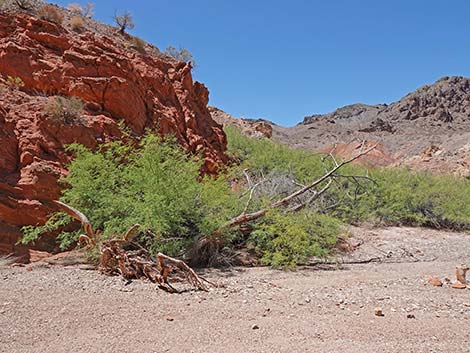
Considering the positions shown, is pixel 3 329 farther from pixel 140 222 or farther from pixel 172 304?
pixel 140 222

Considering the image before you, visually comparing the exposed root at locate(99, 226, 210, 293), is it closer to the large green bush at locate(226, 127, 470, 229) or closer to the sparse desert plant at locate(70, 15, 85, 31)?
the large green bush at locate(226, 127, 470, 229)

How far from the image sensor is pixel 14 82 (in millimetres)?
9086

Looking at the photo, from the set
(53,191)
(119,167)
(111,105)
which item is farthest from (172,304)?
(111,105)

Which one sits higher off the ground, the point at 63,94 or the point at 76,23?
the point at 76,23

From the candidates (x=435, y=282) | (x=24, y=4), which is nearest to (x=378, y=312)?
(x=435, y=282)

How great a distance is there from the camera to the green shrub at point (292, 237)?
736 centimetres

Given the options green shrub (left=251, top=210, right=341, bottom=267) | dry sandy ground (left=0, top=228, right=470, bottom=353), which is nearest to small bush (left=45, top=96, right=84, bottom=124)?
dry sandy ground (left=0, top=228, right=470, bottom=353)

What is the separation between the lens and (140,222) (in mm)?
6578

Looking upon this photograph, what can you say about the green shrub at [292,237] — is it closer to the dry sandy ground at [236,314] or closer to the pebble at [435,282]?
the dry sandy ground at [236,314]

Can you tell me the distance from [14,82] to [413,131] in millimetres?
41452

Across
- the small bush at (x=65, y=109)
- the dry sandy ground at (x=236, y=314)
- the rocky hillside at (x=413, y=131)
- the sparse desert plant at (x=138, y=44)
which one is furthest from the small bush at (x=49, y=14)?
the rocky hillside at (x=413, y=131)

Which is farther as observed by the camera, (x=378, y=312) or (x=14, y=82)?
(x=14, y=82)

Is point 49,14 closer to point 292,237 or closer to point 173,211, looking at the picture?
point 173,211

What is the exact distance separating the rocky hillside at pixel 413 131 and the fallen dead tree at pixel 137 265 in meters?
23.1
